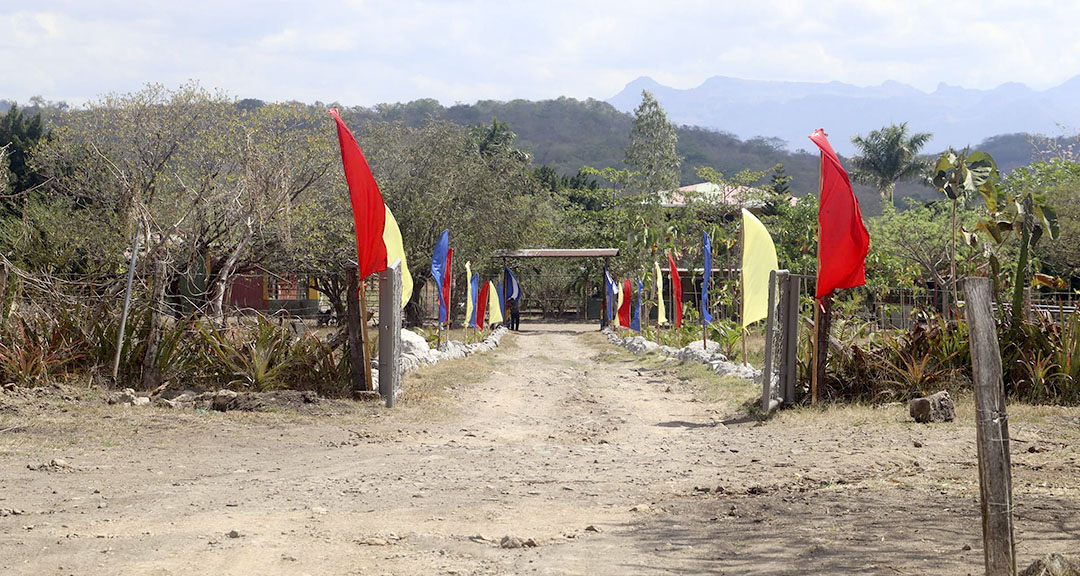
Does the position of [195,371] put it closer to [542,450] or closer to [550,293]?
[542,450]

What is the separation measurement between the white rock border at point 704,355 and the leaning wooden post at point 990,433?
388 inches

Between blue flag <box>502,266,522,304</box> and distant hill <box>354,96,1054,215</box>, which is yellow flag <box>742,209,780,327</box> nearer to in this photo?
blue flag <box>502,266,522,304</box>

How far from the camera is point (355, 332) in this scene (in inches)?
440

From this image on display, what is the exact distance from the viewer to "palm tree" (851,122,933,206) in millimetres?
68750

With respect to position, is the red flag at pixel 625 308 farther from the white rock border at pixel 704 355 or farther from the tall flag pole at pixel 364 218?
the tall flag pole at pixel 364 218

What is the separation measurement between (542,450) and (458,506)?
259 cm

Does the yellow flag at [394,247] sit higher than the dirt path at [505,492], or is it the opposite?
the yellow flag at [394,247]

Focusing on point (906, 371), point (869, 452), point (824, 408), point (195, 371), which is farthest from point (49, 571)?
point (906, 371)

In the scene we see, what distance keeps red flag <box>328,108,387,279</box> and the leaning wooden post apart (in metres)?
8.17

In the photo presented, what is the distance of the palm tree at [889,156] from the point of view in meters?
68.8

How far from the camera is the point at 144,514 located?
226 inches

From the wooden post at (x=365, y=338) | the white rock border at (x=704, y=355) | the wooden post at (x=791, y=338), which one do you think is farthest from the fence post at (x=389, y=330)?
the white rock border at (x=704, y=355)

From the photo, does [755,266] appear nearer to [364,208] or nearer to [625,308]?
[364,208]

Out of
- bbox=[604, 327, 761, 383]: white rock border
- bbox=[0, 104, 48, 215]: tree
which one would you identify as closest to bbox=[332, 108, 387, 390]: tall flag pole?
bbox=[604, 327, 761, 383]: white rock border
